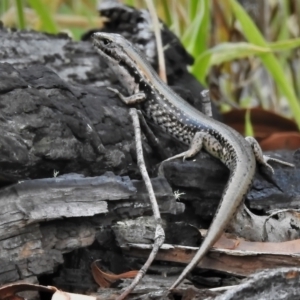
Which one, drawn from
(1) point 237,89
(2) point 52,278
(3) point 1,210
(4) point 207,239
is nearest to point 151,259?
(4) point 207,239

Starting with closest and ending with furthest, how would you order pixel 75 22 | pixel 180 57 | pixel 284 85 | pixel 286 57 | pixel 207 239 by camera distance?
pixel 207 239 → pixel 284 85 → pixel 180 57 → pixel 286 57 → pixel 75 22

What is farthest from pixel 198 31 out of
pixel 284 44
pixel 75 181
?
pixel 75 181

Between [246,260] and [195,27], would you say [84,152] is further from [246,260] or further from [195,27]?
[195,27]

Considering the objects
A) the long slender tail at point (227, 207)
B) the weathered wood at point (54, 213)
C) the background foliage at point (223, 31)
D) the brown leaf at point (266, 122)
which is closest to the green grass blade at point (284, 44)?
the background foliage at point (223, 31)

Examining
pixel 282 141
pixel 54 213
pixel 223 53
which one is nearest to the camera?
pixel 54 213

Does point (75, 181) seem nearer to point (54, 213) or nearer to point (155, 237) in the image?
point (54, 213)

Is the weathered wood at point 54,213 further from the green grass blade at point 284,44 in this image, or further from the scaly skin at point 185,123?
the green grass blade at point 284,44

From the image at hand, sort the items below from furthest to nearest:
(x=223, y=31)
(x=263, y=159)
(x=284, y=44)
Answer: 1. (x=223, y=31)
2. (x=284, y=44)
3. (x=263, y=159)
